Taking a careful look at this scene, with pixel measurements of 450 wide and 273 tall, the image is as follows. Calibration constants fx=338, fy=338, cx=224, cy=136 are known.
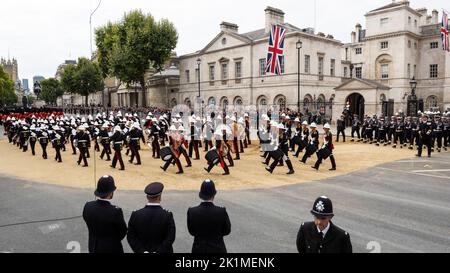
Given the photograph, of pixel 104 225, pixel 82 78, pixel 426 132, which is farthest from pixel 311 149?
pixel 82 78

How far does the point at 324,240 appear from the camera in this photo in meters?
3.77

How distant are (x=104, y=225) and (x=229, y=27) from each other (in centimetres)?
4483

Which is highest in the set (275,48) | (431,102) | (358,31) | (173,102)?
(358,31)

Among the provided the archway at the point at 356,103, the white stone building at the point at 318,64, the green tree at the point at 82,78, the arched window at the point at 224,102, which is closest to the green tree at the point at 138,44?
the white stone building at the point at 318,64

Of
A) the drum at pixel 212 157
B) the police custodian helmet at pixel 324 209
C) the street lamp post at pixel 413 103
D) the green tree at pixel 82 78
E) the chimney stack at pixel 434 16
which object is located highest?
the chimney stack at pixel 434 16

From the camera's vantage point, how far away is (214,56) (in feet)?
152

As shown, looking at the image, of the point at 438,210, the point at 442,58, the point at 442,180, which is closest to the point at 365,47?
the point at 442,58

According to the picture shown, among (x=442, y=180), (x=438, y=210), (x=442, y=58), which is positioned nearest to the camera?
(x=438, y=210)

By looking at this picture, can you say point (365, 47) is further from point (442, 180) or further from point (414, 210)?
point (414, 210)

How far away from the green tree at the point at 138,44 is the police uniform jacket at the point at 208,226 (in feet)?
148

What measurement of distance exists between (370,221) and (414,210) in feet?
5.59

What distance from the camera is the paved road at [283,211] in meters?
6.96

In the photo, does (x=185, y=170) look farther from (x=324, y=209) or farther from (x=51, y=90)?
(x=51, y=90)

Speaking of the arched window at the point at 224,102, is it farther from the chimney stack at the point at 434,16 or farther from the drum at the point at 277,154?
the chimney stack at the point at 434,16
